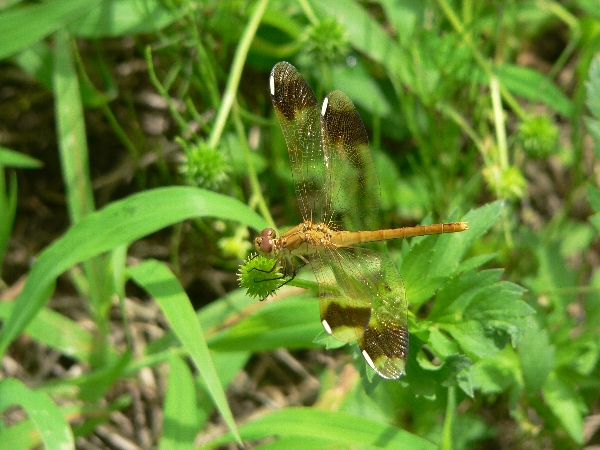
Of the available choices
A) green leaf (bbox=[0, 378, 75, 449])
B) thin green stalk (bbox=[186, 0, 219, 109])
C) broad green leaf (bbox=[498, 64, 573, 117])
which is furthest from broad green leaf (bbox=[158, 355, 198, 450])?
broad green leaf (bbox=[498, 64, 573, 117])

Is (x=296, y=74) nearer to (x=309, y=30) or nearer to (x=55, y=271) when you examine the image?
(x=309, y=30)

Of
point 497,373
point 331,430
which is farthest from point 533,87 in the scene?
point 331,430

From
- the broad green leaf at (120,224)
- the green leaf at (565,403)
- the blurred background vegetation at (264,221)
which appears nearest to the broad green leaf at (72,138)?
the blurred background vegetation at (264,221)

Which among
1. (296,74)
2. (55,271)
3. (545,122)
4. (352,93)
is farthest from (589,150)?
(55,271)

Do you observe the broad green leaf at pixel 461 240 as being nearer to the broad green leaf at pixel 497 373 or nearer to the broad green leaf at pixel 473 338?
the broad green leaf at pixel 473 338

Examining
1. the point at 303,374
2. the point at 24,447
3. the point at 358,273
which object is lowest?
the point at 303,374

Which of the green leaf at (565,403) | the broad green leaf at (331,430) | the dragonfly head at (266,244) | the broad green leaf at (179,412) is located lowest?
the green leaf at (565,403)
